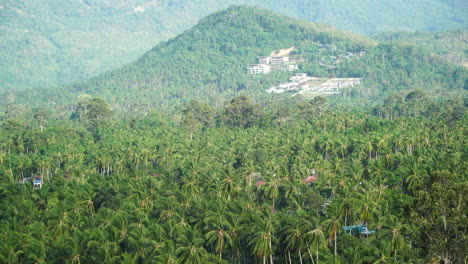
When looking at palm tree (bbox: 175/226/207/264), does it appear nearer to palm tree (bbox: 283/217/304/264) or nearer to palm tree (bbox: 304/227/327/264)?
palm tree (bbox: 283/217/304/264)

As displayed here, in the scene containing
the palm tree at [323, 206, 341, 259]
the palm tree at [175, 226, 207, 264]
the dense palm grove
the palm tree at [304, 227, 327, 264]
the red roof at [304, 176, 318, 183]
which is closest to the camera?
the palm tree at [175, 226, 207, 264]

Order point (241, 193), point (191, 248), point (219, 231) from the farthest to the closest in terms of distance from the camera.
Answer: point (241, 193)
point (219, 231)
point (191, 248)

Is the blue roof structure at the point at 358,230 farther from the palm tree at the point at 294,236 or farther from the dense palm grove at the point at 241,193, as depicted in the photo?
the palm tree at the point at 294,236

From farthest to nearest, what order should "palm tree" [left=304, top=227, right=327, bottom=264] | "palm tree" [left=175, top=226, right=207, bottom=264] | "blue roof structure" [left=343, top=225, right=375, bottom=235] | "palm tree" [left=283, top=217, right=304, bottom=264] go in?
"blue roof structure" [left=343, top=225, right=375, bottom=235] → "palm tree" [left=283, top=217, right=304, bottom=264] → "palm tree" [left=304, top=227, right=327, bottom=264] → "palm tree" [left=175, top=226, right=207, bottom=264]

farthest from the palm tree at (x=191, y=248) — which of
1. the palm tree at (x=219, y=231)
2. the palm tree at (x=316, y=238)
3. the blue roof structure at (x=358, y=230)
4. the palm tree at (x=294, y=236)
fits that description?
the blue roof structure at (x=358, y=230)

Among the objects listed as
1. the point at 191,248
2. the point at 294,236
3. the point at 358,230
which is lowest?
the point at 358,230

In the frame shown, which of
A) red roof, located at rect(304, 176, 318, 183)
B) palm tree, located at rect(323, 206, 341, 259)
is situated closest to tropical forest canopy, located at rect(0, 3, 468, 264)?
palm tree, located at rect(323, 206, 341, 259)

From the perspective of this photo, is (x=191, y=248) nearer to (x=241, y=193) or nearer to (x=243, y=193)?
(x=241, y=193)

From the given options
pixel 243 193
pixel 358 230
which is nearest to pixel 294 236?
pixel 358 230

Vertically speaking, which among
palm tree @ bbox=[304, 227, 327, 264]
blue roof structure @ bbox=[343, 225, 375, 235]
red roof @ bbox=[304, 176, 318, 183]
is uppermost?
palm tree @ bbox=[304, 227, 327, 264]
